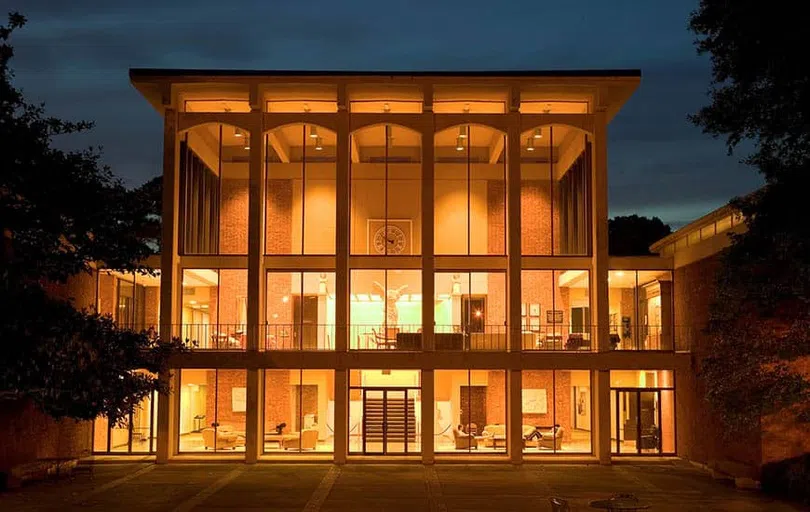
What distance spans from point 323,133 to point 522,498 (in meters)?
13.6

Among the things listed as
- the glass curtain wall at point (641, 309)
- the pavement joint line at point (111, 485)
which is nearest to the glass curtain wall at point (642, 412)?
the glass curtain wall at point (641, 309)

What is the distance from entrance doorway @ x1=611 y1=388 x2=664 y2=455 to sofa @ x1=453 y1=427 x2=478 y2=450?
4.48 meters

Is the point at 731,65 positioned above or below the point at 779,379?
above

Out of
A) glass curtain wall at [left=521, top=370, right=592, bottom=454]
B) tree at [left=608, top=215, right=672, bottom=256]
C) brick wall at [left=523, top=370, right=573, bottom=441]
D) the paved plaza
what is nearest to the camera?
the paved plaza

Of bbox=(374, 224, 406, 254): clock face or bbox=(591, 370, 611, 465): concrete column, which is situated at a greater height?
bbox=(374, 224, 406, 254): clock face

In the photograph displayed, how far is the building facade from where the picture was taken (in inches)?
1164

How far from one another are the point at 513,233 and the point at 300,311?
6.93 m

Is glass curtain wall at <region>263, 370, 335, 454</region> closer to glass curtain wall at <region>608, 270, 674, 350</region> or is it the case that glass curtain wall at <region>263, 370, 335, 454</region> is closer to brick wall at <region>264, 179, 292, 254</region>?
brick wall at <region>264, 179, 292, 254</region>

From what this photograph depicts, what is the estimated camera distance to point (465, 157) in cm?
3109

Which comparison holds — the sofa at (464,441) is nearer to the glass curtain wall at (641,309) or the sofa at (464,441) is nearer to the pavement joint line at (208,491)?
the glass curtain wall at (641,309)

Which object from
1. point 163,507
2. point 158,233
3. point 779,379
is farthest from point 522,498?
point 158,233

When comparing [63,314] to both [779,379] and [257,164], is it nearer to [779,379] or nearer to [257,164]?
[257,164]

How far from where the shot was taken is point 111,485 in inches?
964

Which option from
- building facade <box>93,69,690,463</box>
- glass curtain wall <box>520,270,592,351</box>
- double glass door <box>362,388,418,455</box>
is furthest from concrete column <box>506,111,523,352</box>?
double glass door <box>362,388,418,455</box>
